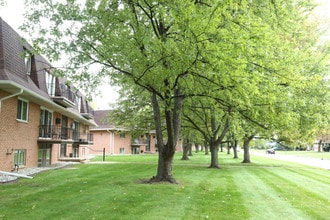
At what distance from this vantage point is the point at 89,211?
7652mm

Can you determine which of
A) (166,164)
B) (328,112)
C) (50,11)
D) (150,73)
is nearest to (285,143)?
(328,112)

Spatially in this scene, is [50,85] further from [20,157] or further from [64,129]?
[20,157]

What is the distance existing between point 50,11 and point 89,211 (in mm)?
6790

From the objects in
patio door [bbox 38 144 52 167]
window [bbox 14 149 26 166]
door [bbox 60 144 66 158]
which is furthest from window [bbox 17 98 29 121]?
door [bbox 60 144 66 158]

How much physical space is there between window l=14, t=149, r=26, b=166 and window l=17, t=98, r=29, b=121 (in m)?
1.80

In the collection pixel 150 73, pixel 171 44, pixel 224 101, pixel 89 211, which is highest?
pixel 171 44

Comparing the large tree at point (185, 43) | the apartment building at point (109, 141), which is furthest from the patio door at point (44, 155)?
the apartment building at point (109, 141)

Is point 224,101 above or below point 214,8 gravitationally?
below

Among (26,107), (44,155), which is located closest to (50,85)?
(26,107)

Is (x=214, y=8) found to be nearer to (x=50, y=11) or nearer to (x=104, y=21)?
(x=104, y=21)

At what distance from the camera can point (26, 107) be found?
60.4 ft

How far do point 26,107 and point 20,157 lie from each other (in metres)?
2.83

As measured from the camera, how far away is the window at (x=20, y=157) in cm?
1756

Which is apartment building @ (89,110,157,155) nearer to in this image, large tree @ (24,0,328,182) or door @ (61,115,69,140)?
door @ (61,115,69,140)
